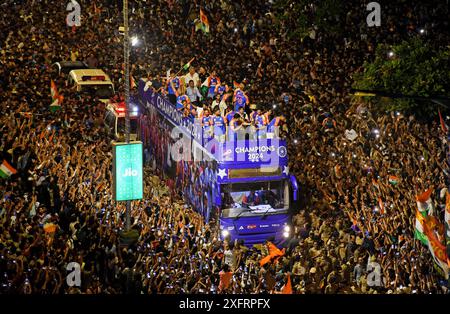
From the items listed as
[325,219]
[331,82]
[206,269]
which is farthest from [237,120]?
[331,82]

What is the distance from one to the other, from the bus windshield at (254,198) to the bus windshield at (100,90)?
9.68 m

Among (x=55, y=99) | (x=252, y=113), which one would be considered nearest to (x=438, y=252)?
(x=252, y=113)

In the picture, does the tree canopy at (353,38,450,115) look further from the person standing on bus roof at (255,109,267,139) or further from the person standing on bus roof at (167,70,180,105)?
the person standing on bus roof at (167,70,180,105)

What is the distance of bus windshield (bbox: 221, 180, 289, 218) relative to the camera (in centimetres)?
2650

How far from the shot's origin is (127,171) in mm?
25625

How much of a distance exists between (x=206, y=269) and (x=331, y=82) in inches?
535

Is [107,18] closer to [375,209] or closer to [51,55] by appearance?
[51,55]

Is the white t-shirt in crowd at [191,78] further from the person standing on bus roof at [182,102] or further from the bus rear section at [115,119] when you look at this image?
the person standing on bus roof at [182,102]

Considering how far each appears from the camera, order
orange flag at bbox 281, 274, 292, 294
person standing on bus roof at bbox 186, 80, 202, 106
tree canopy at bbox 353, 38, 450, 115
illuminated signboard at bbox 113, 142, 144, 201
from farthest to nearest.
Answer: tree canopy at bbox 353, 38, 450, 115
person standing on bus roof at bbox 186, 80, 202, 106
illuminated signboard at bbox 113, 142, 144, 201
orange flag at bbox 281, 274, 292, 294

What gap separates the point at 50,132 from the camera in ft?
98.0

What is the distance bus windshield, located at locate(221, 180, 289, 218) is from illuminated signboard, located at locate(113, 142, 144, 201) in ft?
7.05

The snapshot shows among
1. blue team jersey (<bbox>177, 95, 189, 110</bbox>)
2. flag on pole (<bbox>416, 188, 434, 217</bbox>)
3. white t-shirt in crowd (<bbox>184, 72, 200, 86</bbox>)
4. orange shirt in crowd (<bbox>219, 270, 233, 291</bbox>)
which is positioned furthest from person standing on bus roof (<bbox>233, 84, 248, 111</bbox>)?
orange shirt in crowd (<bbox>219, 270, 233, 291</bbox>)

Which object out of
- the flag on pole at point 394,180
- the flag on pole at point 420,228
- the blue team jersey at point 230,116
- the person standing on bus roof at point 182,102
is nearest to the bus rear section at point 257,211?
the flag on pole at point 394,180

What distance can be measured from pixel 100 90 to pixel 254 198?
33.0 feet
